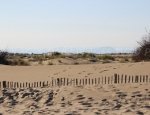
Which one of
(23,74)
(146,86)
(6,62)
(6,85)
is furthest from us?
(6,62)

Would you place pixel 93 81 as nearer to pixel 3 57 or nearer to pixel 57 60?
pixel 57 60

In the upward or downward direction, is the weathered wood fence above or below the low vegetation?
below

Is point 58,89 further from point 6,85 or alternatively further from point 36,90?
point 6,85

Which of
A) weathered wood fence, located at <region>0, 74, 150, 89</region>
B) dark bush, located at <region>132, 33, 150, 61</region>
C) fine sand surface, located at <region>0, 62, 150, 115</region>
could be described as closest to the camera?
fine sand surface, located at <region>0, 62, 150, 115</region>

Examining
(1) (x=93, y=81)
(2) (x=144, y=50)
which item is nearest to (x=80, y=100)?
(1) (x=93, y=81)

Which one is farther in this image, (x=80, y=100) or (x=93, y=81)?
(x=93, y=81)

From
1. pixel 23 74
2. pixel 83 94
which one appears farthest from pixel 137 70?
pixel 83 94

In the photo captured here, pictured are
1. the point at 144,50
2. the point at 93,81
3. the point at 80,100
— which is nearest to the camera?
the point at 80,100

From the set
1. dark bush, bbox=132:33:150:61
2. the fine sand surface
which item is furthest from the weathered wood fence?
dark bush, bbox=132:33:150:61

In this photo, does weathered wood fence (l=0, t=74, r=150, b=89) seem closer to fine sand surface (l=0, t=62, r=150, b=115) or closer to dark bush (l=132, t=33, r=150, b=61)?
fine sand surface (l=0, t=62, r=150, b=115)

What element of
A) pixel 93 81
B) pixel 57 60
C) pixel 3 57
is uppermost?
pixel 3 57

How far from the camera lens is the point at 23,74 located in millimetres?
33531

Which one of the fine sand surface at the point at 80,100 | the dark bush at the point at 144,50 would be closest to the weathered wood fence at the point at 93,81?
the fine sand surface at the point at 80,100

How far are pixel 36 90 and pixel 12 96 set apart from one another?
1.38m
